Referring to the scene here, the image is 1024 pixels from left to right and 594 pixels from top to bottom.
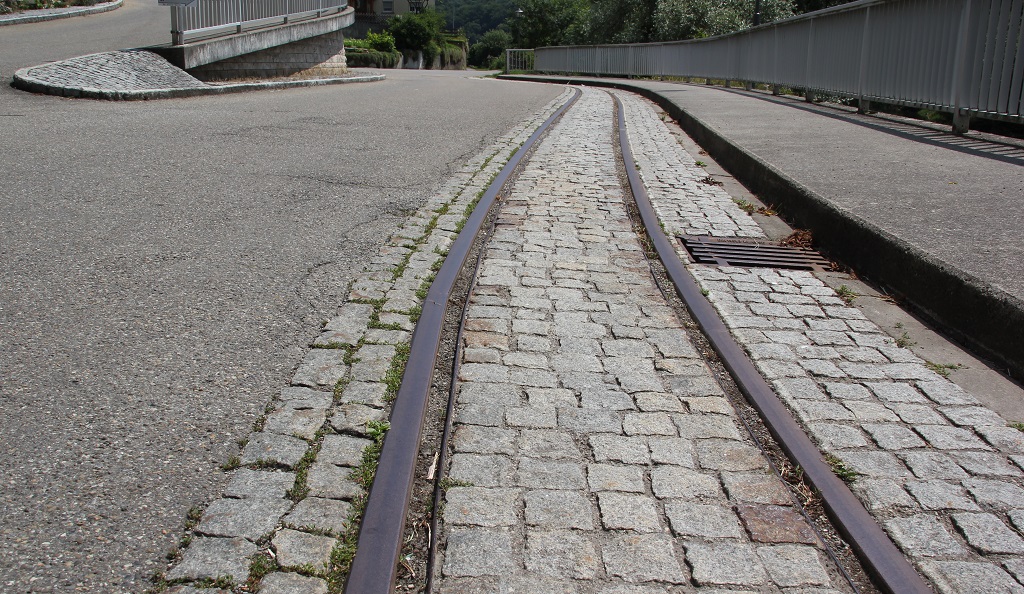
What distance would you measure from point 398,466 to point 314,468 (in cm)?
28

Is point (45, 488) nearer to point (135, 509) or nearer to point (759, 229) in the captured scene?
point (135, 509)

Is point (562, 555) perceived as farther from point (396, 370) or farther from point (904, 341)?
point (904, 341)

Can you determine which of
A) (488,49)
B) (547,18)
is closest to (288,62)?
(547,18)

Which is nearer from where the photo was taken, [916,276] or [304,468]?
[304,468]

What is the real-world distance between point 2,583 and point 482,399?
182 cm

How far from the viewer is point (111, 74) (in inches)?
569

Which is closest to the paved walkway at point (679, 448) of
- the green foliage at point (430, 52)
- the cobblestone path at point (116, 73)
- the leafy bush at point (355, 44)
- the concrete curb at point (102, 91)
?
the concrete curb at point (102, 91)

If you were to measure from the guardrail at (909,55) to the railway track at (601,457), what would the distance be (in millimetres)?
5540

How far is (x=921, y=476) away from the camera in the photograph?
2996 millimetres

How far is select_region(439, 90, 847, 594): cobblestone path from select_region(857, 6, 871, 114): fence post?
978 centimetres

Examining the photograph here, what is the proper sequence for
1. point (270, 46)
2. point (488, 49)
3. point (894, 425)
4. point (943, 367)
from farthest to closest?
point (488, 49) → point (270, 46) → point (943, 367) → point (894, 425)

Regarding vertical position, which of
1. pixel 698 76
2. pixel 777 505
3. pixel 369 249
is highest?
pixel 698 76

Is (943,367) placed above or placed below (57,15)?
below

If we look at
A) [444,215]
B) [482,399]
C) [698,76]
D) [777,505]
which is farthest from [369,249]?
[698,76]
